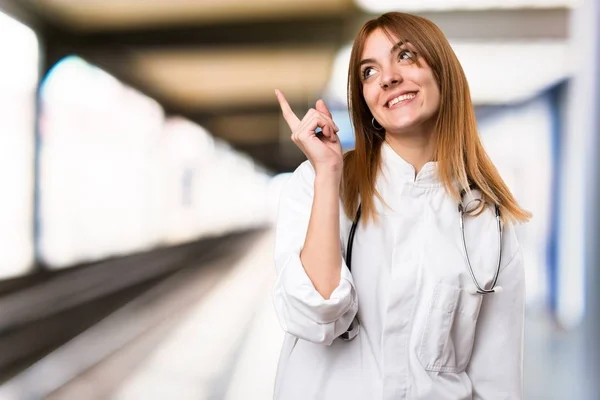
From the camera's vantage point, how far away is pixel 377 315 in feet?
4.43

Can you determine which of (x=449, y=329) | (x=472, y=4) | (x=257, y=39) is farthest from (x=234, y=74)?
(x=449, y=329)

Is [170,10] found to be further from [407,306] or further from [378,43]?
[407,306]

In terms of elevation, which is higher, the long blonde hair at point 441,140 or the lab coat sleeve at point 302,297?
the long blonde hair at point 441,140

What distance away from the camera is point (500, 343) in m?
1.39

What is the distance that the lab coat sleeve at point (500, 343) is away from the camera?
1383 millimetres

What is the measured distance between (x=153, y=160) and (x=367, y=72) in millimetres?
8082

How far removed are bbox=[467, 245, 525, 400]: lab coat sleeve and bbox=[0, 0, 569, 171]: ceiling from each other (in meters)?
4.00

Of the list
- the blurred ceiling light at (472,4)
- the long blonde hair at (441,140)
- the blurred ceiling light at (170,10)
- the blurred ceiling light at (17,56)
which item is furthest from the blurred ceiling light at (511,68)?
the long blonde hair at (441,140)

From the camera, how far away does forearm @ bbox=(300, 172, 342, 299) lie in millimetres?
1243

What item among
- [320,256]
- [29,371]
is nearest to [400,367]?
[320,256]

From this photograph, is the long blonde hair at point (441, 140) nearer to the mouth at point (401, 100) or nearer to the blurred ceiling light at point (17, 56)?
the mouth at point (401, 100)

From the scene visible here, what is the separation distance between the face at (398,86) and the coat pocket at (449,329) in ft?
1.23

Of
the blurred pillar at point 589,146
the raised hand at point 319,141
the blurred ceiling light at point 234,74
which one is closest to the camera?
the raised hand at point 319,141

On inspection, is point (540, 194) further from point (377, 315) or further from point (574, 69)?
point (377, 315)
